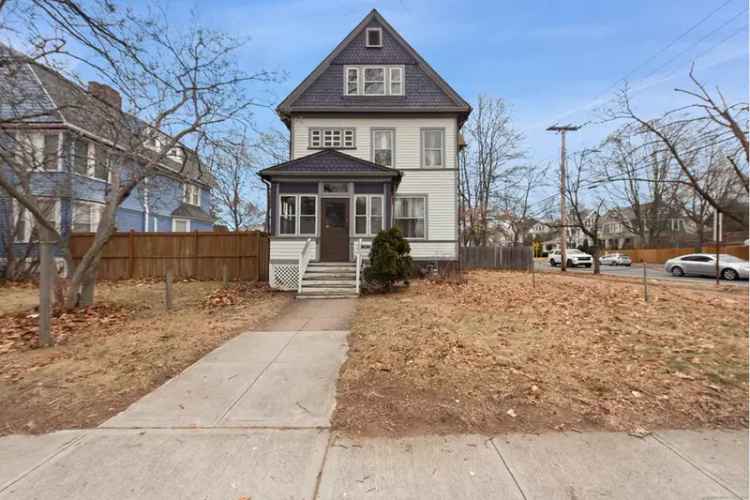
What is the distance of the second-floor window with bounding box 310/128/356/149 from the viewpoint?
15641mm

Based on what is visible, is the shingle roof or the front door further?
the shingle roof

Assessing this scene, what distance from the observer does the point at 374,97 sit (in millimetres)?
15781

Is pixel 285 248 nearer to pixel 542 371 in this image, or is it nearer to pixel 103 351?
pixel 103 351

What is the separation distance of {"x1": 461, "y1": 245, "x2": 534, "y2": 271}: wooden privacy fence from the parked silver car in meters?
8.12

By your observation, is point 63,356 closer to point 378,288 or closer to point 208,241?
point 378,288

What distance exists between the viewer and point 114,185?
8828 millimetres

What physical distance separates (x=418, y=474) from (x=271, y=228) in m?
11.2

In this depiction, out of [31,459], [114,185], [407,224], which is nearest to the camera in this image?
[31,459]

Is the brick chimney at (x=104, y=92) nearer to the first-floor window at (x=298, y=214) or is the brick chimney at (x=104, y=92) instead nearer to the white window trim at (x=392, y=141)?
the first-floor window at (x=298, y=214)

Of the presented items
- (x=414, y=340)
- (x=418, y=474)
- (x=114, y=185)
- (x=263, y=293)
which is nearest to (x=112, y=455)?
(x=418, y=474)

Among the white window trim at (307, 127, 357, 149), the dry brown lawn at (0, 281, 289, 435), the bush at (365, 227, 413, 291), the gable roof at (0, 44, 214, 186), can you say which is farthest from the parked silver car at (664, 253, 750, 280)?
the gable roof at (0, 44, 214, 186)

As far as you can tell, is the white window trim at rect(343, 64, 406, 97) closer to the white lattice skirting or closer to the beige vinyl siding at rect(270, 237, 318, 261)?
the beige vinyl siding at rect(270, 237, 318, 261)

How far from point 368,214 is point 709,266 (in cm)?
1950

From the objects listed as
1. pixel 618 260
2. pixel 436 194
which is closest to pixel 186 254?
pixel 436 194
